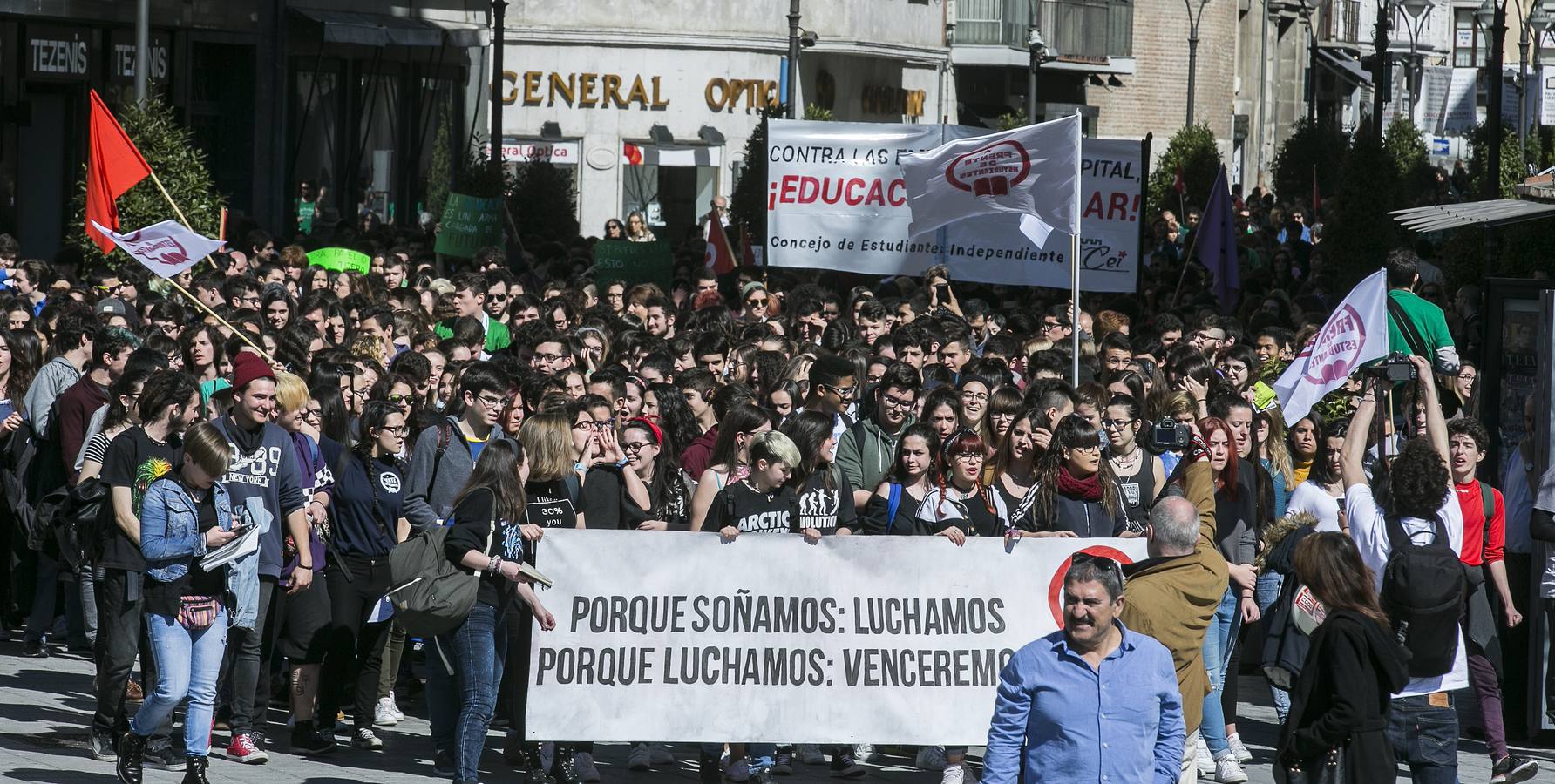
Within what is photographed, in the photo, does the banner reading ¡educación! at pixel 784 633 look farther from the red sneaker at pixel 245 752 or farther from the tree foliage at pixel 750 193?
the tree foliage at pixel 750 193

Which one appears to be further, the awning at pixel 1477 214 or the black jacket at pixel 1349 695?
the awning at pixel 1477 214

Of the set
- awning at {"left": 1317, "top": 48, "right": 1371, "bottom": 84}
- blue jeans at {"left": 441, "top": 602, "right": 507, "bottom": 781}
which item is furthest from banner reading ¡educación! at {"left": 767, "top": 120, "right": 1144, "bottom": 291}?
awning at {"left": 1317, "top": 48, "right": 1371, "bottom": 84}

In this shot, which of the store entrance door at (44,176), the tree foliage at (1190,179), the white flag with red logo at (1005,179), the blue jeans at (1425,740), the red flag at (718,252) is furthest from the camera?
the tree foliage at (1190,179)

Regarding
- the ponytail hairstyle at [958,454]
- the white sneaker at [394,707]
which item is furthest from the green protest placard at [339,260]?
the ponytail hairstyle at [958,454]

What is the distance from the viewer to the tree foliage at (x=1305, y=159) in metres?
46.2

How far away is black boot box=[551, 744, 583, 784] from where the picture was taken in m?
9.21

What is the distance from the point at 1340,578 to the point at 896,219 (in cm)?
1129

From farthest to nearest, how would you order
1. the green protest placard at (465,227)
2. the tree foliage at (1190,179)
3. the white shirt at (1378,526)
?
1. the tree foliage at (1190,179)
2. the green protest placard at (465,227)
3. the white shirt at (1378,526)

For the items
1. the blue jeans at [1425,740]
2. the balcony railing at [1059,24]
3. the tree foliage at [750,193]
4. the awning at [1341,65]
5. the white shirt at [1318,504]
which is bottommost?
the blue jeans at [1425,740]

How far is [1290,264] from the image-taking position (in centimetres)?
2325

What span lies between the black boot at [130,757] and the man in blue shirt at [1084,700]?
4.05 m

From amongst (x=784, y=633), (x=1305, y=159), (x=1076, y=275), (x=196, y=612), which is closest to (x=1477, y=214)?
(x=1076, y=275)

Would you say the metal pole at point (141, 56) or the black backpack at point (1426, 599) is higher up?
the metal pole at point (141, 56)

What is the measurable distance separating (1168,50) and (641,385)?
147ft
